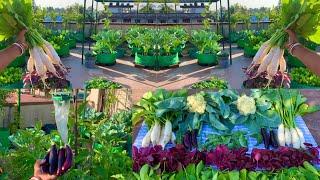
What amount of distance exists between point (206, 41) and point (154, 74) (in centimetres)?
64

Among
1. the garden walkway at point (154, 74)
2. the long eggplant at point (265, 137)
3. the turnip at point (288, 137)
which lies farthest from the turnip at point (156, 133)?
the turnip at point (288, 137)

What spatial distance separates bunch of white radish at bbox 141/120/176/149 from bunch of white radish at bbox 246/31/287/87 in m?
0.68

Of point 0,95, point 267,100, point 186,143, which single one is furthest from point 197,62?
point 0,95

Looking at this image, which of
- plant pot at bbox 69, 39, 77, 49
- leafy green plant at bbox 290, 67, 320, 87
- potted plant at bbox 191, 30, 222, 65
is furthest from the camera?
leafy green plant at bbox 290, 67, 320, 87

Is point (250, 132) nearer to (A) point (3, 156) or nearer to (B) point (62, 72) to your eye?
(B) point (62, 72)

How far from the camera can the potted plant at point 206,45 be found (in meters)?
3.41

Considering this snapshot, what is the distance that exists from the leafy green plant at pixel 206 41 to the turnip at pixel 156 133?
105cm

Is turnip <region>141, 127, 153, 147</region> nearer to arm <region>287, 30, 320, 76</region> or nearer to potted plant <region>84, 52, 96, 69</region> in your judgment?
arm <region>287, 30, 320, 76</region>

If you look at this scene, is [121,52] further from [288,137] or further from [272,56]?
[272,56]

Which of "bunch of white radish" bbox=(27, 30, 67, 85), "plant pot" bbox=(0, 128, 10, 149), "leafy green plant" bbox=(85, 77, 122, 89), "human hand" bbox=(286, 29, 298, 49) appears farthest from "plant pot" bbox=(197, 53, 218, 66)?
"human hand" bbox=(286, 29, 298, 49)

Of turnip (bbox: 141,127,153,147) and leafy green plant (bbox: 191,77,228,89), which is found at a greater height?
leafy green plant (bbox: 191,77,228,89)

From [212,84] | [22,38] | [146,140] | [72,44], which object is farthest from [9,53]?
[72,44]

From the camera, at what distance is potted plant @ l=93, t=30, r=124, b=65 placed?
143 inches

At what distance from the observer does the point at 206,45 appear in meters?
3.51
